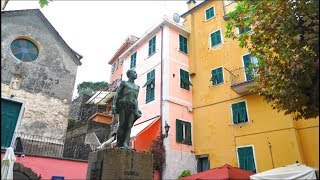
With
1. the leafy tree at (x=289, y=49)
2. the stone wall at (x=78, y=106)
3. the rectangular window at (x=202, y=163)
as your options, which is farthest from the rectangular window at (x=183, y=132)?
the stone wall at (x=78, y=106)

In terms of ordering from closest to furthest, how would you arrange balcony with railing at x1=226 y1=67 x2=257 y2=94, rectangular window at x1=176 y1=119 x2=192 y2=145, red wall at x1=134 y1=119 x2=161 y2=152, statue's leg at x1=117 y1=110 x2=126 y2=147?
statue's leg at x1=117 y1=110 x2=126 y2=147
balcony with railing at x1=226 y1=67 x2=257 y2=94
red wall at x1=134 y1=119 x2=161 y2=152
rectangular window at x1=176 y1=119 x2=192 y2=145

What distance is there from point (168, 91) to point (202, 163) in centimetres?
512

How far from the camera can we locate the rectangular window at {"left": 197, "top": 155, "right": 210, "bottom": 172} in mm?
16922

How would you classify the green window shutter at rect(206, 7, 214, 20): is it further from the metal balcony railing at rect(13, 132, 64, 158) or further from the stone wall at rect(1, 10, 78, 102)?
the metal balcony railing at rect(13, 132, 64, 158)

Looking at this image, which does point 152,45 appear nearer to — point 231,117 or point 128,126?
point 231,117

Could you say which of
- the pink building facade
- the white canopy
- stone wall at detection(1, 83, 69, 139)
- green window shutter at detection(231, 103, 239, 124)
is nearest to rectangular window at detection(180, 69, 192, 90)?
the pink building facade

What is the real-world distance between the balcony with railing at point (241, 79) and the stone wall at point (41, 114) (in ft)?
33.1

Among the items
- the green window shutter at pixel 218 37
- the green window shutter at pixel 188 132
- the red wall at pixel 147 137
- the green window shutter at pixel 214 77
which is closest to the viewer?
the red wall at pixel 147 137

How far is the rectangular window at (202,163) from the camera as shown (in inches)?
666

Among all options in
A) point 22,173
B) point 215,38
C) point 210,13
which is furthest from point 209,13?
point 22,173

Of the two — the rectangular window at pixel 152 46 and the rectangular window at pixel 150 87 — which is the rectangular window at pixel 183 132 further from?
the rectangular window at pixel 152 46

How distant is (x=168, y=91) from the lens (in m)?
18.0

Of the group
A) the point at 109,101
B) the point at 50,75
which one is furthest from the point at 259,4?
the point at 109,101

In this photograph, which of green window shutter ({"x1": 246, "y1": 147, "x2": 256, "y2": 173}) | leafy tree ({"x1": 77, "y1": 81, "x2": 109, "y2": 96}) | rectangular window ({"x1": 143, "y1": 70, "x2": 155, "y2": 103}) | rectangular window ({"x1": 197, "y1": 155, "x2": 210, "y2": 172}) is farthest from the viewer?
leafy tree ({"x1": 77, "y1": 81, "x2": 109, "y2": 96})
